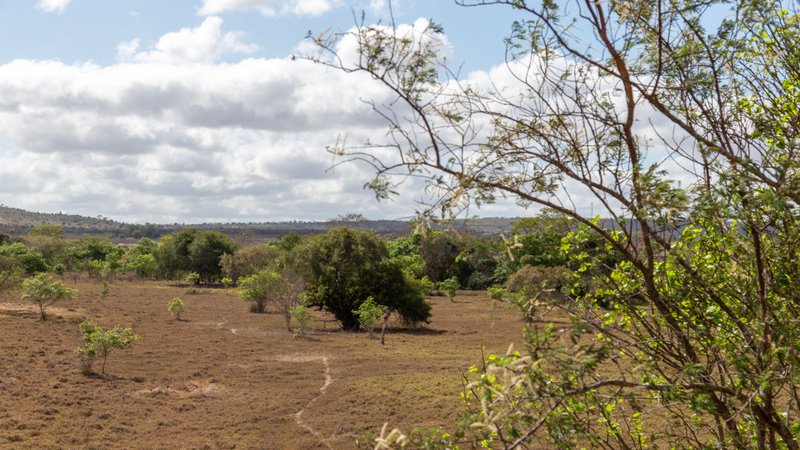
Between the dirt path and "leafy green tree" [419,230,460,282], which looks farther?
"leafy green tree" [419,230,460,282]

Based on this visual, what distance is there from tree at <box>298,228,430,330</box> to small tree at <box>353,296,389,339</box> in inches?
72.5

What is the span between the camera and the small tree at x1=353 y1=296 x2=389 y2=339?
29484 mm

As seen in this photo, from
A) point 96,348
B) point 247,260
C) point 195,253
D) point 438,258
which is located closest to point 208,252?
point 195,253

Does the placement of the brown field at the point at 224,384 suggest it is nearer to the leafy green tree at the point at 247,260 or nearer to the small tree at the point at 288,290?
the small tree at the point at 288,290

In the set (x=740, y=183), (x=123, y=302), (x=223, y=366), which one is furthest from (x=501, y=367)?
(x=123, y=302)

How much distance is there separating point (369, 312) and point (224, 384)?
36.7ft

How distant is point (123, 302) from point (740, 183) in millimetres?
44480

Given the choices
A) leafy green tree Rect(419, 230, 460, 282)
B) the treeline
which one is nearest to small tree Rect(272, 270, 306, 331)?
the treeline

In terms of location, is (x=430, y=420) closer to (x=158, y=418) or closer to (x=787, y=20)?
(x=158, y=418)

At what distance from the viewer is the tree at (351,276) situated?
32.7m

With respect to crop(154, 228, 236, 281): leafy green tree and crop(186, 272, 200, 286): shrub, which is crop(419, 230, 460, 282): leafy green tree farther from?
crop(186, 272, 200, 286): shrub

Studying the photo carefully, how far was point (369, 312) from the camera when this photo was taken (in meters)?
29.7

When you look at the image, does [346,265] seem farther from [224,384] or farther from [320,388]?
[320,388]

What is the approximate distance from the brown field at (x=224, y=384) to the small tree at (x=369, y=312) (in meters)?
0.84
